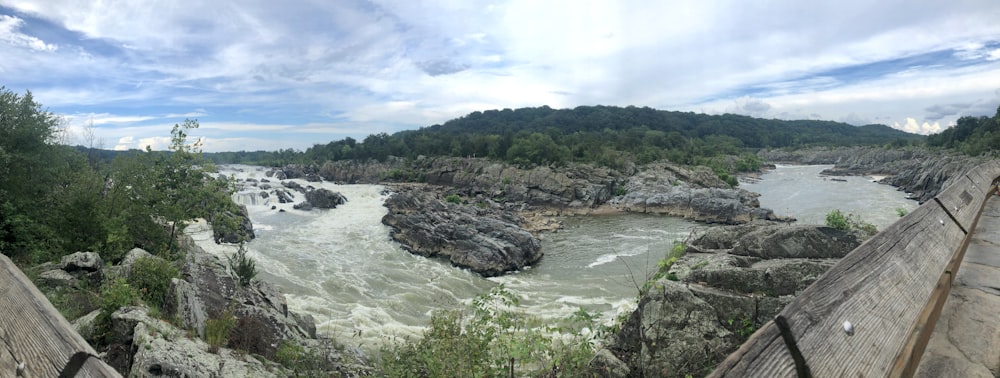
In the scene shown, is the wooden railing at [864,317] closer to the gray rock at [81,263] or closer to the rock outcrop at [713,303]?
the rock outcrop at [713,303]

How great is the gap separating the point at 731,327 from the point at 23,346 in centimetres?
563

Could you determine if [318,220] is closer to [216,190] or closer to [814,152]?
[216,190]

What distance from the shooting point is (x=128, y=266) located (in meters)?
8.62

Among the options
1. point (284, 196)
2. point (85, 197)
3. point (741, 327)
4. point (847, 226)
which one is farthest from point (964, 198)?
point (284, 196)

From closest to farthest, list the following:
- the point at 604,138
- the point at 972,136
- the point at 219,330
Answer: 1. the point at 219,330
2. the point at 972,136
3. the point at 604,138

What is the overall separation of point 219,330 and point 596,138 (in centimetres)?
8927

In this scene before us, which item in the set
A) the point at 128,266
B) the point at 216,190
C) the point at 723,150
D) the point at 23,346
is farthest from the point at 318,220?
the point at 723,150

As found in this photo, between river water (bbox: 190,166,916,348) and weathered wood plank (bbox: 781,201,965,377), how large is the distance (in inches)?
270

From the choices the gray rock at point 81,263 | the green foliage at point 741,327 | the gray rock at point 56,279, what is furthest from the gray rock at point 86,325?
the green foliage at point 741,327

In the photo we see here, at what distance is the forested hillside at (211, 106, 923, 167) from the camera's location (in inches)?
2717

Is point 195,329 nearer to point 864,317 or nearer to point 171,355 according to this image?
point 171,355

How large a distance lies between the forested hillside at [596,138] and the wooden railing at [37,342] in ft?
190

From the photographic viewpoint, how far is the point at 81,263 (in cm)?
915

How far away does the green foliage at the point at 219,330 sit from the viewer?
6766mm
